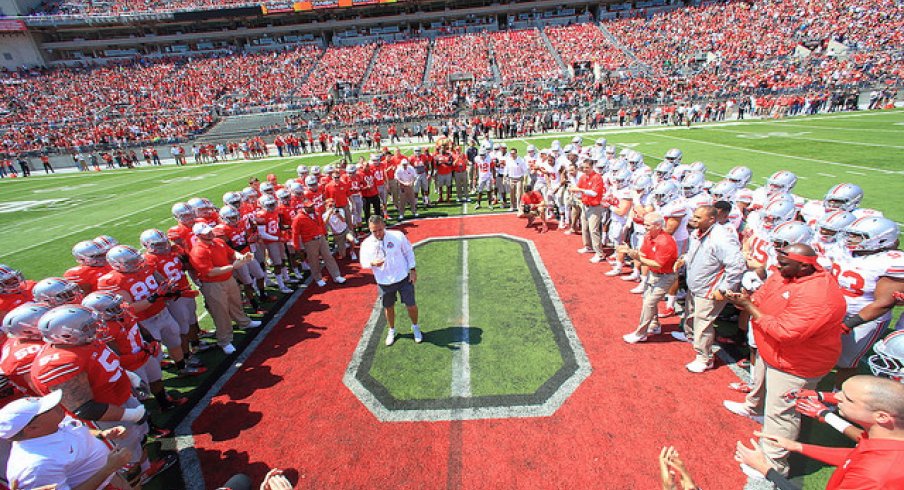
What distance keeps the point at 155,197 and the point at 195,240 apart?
17.3m

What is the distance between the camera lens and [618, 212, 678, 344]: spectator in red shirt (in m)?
5.32

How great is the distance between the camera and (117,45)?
57.7m

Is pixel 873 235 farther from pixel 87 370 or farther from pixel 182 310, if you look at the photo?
pixel 182 310

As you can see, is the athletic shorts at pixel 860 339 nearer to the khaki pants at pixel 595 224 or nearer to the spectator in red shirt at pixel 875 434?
the spectator in red shirt at pixel 875 434

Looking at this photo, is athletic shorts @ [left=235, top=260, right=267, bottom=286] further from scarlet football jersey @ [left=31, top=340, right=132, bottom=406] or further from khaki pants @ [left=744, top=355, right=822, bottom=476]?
khaki pants @ [left=744, top=355, right=822, bottom=476]

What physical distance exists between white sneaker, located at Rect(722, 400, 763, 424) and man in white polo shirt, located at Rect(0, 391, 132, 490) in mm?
6035

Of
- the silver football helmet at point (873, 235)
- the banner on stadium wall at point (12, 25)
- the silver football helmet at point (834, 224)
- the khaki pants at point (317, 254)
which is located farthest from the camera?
the banner on stadium wall at point (12, 25)

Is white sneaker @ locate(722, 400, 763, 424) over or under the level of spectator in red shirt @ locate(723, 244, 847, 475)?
under

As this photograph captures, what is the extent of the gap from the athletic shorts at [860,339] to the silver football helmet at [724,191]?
289 cm

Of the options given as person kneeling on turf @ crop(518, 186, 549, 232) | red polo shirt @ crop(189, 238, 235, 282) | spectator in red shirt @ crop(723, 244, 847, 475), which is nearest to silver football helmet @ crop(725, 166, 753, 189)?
spectator in red shirt @ crop(723, 244, 847, 475)

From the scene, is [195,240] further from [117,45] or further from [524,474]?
[117,45]

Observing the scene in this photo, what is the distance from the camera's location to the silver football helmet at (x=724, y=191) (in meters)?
6.46

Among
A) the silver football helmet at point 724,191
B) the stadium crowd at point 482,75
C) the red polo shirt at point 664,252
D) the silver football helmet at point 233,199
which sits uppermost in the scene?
the stadium crowd at point 482,75

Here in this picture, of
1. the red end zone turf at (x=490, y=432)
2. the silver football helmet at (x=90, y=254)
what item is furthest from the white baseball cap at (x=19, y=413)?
the silver football helmet at (x=90, y=254)
